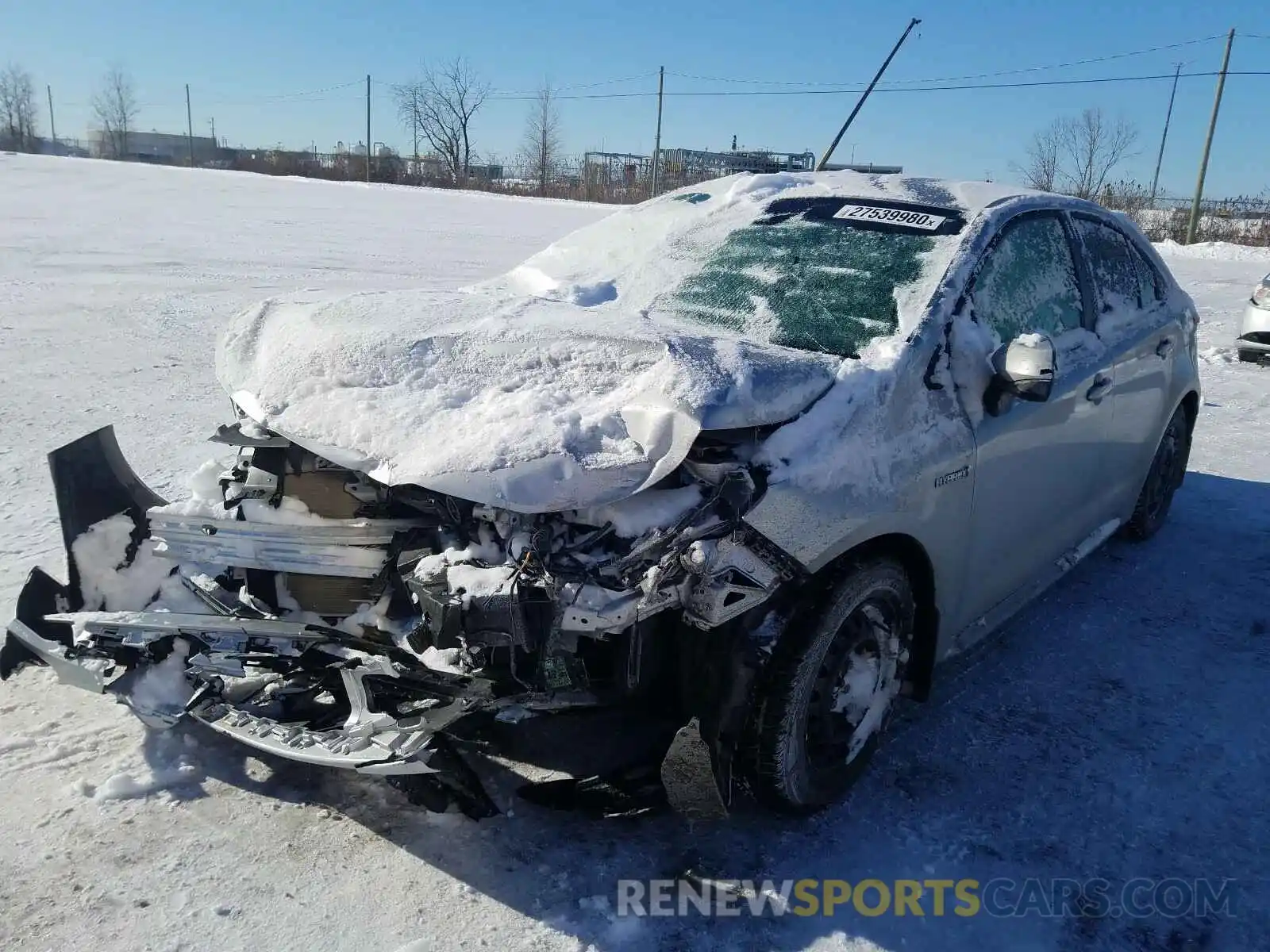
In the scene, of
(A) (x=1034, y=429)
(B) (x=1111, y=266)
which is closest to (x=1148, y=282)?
(B) (x=1111, y=266)

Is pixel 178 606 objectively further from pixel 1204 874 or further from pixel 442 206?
Result: pixel 442 206

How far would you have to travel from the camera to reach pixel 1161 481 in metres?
5.24

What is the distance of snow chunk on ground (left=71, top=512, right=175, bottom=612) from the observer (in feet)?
10.8

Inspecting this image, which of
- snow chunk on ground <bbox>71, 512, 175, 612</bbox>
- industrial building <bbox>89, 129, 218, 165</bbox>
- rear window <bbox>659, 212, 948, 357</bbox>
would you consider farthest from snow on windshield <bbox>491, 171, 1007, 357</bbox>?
industrial building <bbox>89, 129, 218, 165</bbox>

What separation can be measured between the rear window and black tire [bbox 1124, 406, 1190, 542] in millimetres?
2383

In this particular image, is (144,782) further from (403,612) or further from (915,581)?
(915,581)

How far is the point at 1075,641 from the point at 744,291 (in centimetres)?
213

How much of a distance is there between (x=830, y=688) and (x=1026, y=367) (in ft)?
3.90

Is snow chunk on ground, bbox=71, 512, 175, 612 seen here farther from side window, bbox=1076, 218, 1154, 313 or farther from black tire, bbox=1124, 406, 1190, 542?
black tire, bbox=1124, 406, 1190, 542

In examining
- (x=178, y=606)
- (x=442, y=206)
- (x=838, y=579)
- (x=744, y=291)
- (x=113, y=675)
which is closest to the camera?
(x=838, y=579)

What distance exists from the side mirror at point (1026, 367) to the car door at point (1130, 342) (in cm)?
112

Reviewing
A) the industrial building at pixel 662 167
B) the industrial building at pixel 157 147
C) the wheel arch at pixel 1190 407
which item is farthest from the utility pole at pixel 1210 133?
the industrial building at pixel 157 147

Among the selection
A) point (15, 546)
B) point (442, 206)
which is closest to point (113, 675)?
point (15, 546)

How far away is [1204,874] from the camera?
2805mm
